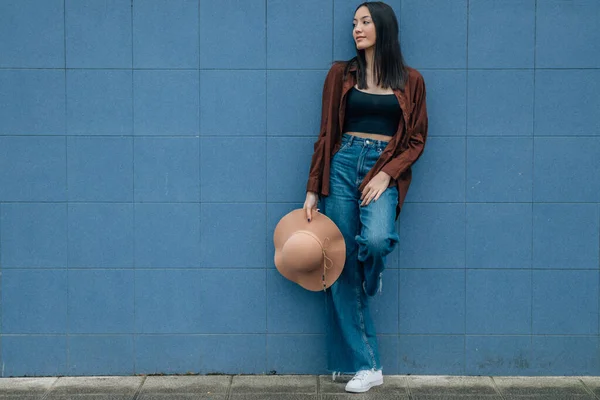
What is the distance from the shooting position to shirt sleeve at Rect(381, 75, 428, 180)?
158 inches

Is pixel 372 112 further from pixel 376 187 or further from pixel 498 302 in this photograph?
pixel 498 302

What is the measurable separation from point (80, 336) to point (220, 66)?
65.2 inches

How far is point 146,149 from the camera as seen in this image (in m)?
4.31

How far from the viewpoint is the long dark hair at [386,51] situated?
4035mm

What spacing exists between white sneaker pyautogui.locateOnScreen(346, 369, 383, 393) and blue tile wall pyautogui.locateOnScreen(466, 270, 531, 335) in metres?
0.59

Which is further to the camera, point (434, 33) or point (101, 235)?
point (101, 235)

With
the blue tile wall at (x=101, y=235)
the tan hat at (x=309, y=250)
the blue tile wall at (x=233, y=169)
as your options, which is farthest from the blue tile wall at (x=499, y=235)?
the blue tile wall at (x=101, y=235)

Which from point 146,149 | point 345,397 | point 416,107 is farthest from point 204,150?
point 345,397

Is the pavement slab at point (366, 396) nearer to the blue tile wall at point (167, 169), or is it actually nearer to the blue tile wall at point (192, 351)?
the blue tile wall at point (192, 351)

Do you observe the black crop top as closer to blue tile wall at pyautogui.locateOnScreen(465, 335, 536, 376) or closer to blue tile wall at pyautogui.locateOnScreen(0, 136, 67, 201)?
blue tile wall at pyautogui.locateOnScreen(465, 335, 536, 376)

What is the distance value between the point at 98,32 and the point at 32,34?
35 centimetres

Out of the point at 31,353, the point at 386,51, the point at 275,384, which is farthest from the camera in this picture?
the point at 31,353

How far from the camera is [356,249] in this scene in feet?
13.7

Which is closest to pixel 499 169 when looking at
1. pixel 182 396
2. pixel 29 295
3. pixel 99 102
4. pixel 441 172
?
pixel 441 172
